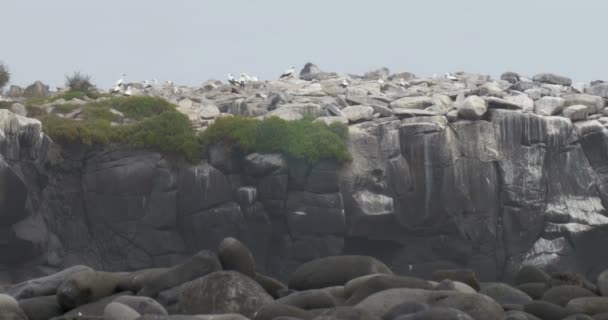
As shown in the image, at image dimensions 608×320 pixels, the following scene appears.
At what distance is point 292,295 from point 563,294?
4821 mm

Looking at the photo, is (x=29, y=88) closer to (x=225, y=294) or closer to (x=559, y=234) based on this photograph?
(x=559, y=234)

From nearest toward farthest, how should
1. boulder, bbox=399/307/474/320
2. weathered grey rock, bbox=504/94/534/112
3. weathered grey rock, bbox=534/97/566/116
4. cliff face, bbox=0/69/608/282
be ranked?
boulder, bbox=399/307/474/320 → cliff face, bbox=0/69/608/282 → weathered grey rock, bbox=504/94/534/112 → weathered grey rock, bbox=534/97/566/116

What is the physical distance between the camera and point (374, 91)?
67.1 m

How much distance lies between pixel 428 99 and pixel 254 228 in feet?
38.4

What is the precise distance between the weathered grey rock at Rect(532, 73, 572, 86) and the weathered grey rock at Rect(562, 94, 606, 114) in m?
12.7

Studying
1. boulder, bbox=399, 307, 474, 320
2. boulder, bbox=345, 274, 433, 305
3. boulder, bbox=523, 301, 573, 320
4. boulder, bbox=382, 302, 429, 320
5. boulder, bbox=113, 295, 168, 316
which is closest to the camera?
boulder, bbox=399, 307, 474, 320

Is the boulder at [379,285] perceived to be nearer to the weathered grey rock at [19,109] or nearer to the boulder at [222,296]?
the boulder at [222,296]

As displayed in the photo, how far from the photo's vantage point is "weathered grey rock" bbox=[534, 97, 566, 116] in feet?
193

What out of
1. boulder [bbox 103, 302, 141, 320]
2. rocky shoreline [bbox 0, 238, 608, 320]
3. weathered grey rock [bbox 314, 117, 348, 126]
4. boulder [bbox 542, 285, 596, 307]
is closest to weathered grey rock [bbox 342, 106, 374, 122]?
weathered grey rock [bbox 314, 117, 348, 126]

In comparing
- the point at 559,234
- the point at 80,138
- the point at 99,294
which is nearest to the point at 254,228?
the point at 80,138

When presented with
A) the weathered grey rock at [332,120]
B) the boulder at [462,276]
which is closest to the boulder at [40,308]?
the boulder at [462,276]

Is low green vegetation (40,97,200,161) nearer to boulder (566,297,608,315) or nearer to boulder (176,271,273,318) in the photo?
boulder (176,271,273,318)

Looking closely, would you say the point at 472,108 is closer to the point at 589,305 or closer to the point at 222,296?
the point at 589,305

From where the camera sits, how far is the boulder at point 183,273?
21.3 m
